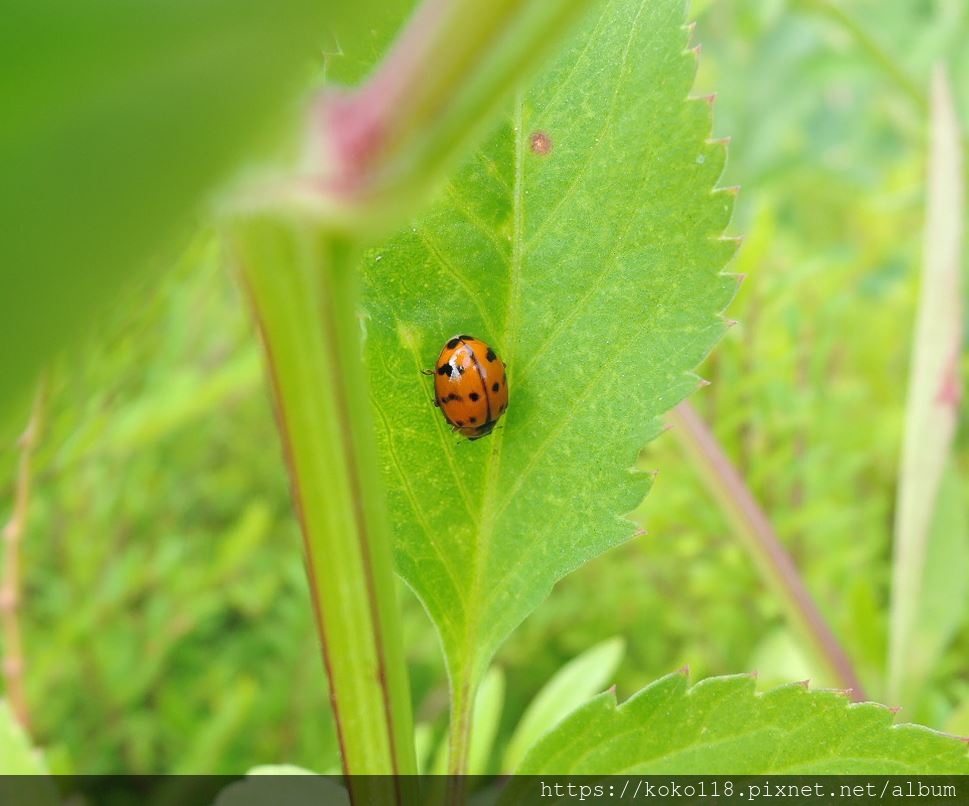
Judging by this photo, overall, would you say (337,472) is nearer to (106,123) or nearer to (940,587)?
(106,123)

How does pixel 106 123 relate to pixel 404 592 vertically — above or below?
below

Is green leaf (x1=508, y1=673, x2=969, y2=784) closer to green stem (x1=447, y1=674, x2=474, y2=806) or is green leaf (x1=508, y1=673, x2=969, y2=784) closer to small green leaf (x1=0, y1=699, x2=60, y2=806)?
green stem (x1=447, y1=674, x2=474, y2=806)

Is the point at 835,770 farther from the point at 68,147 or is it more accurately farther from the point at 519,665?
the point at 519,665

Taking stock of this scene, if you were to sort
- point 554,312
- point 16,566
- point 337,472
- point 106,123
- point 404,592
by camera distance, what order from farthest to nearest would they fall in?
point 404,592
point 16,566
point 554,312
point 337,472
point 106,123

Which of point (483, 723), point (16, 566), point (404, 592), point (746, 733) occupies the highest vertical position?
point (404, 592)

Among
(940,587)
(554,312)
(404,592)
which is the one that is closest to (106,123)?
(554,312)

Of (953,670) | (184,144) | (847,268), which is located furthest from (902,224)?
(184,144)

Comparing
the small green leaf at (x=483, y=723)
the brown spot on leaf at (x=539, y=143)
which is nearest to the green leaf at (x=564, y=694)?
the small green leaf at (x=483, y=723)
